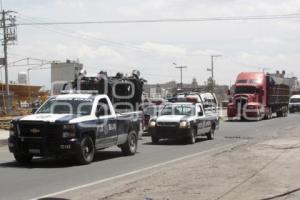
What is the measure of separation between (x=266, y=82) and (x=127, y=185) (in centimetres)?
3886

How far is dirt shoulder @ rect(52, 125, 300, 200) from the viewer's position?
10289 millimetres

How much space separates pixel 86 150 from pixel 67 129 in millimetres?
1015

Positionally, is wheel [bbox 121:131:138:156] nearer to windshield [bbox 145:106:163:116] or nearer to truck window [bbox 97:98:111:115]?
truck window [bbox 97:98:111:115]

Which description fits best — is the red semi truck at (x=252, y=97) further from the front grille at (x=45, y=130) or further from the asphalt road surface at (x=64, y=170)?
the front grille at (x=45, y=130)

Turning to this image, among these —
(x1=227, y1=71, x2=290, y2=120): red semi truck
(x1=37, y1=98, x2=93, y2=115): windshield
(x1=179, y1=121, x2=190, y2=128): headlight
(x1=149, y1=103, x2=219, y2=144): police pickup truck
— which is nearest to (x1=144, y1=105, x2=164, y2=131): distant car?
(x1=149, y1=103, x2=219, y2=144): police pickup truck

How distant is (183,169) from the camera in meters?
14.4

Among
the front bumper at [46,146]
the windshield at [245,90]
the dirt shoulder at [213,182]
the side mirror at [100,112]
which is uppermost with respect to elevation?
the windshield at [245,90]

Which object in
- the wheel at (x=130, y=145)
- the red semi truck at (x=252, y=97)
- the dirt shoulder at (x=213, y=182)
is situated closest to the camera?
the dirt shoulder at (x=213, y=182)

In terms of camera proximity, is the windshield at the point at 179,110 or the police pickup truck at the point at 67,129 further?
the windshield at the point at 179,110

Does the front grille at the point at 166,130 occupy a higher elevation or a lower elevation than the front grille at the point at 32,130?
lower

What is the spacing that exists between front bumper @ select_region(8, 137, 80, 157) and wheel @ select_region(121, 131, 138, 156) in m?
3.61

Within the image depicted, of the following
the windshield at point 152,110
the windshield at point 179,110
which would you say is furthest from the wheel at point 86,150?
the windshield at point 152,110

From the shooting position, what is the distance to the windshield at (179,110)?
24.6 meters

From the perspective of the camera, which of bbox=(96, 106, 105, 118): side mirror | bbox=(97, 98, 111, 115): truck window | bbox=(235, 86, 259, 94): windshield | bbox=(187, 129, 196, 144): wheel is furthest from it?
bbox=(235, 86, 259, 94): windshield
